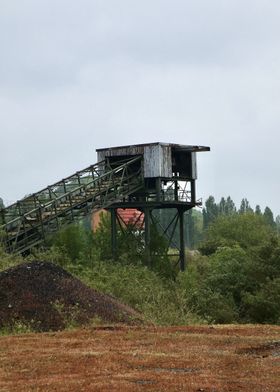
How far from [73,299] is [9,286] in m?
2.18

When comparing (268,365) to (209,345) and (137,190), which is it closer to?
(209,345)

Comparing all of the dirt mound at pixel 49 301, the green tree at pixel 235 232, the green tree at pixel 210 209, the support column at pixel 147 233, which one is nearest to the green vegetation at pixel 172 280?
the support column at pixel 147 233

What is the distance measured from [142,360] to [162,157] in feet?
95.5

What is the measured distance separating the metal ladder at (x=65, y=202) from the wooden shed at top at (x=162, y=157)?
45 cm

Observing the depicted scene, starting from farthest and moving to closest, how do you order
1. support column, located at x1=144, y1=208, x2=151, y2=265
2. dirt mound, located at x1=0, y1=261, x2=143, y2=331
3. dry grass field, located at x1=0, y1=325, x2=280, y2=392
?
support column, located at x1=144, y1=208, x2=151, y2=265 → dirt mound, located at x1=0, y1=261, x2=143, y2=331 → dry grass field, located at x1=0, y1=325, x2=280, y2=392

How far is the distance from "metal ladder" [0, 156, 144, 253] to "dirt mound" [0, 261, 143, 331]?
13189 millimetres

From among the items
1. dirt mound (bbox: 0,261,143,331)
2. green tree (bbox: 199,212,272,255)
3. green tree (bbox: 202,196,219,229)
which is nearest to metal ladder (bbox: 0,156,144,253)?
dirt mound (bbox: 0,261,143,331)

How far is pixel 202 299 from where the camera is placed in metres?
36.7

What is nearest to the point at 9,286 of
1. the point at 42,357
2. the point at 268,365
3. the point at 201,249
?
the point at 42,357

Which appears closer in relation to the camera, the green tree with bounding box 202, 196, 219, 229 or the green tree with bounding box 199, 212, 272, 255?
the green tree with bounding box 199, 212, 272, 255

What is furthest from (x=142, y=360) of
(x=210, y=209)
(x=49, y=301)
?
(x=210, y=209)

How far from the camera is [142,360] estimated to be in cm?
1441

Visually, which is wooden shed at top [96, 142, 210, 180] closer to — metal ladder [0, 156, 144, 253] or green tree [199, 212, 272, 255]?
metal ladder [0, 156, 144, 253]

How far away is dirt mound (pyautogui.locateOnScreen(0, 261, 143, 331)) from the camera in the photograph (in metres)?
21.5
